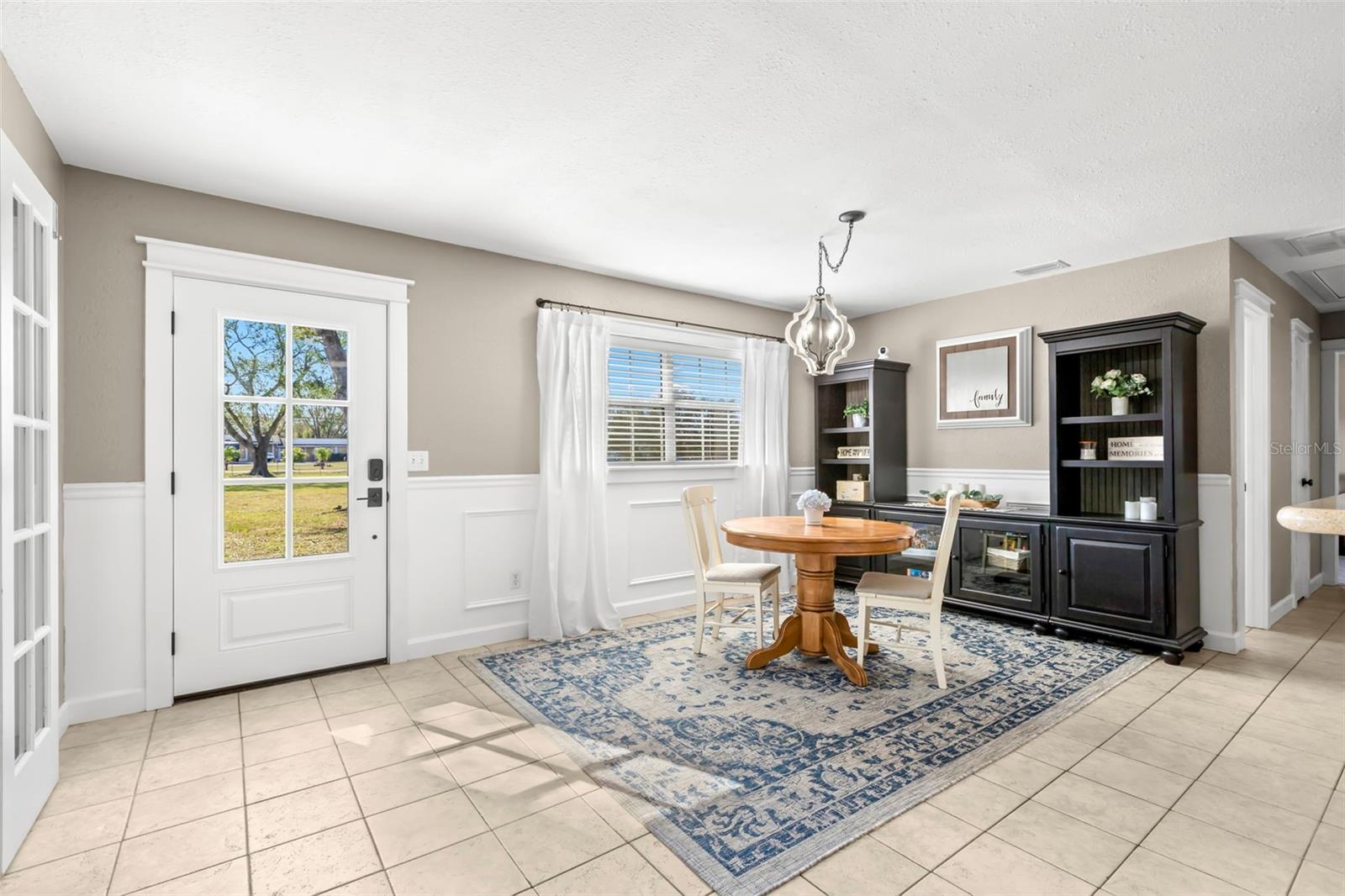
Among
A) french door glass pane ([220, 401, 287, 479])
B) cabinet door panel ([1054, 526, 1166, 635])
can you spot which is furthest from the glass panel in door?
cabinet door panel ([1054, 526, 1166, 635])

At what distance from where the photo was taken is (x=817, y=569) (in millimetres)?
3533

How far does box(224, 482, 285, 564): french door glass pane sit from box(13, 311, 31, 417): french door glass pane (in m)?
1.15

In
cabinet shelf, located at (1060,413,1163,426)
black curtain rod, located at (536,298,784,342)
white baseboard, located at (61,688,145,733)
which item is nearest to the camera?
white baseboard, located at (61,688,145,733)

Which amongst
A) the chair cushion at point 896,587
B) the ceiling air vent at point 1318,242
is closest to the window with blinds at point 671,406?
the chair cushion at point 896,587

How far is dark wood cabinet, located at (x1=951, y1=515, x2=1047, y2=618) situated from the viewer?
4.22 metres

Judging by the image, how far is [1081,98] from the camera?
7.79ft

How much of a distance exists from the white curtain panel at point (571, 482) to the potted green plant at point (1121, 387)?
3283 millimetres

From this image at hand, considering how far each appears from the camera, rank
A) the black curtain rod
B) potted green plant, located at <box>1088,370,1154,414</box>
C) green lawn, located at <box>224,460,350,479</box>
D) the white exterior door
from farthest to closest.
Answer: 1. the black curtain rod
2. potted green plant, located at <box>1088,370,1154,414</box>
3. green lawn, located at <box>224,460,350,479</box>
4. the white exterior door

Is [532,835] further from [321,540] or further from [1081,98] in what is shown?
[1081,98]

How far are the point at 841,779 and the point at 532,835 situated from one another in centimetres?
110

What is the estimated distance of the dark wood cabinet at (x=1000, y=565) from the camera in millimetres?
4219

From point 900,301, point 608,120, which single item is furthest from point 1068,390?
point 608,120

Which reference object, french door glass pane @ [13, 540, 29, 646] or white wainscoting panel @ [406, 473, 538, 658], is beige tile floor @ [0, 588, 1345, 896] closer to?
french door glass pane @ [13, 540, 29, 646]

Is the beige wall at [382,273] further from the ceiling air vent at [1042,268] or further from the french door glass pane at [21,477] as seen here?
the ceiling air vent at [1042,268]
